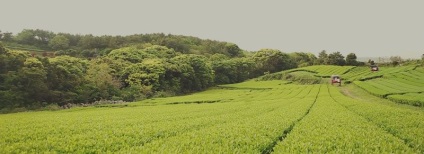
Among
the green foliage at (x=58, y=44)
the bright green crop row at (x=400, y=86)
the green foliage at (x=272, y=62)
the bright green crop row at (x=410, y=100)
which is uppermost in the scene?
the green foliage at (x=58, y=44)

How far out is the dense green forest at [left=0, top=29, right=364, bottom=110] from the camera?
50.9 meters

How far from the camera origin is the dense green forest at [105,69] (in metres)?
50.9

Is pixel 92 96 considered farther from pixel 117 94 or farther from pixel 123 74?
pixel 123 74

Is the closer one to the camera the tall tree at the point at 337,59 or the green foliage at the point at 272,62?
the tall tree at the point at 337,59

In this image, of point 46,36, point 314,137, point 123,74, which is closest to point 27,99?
point 123,74

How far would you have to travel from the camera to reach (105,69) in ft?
227

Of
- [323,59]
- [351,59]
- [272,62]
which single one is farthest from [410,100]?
[272,62]

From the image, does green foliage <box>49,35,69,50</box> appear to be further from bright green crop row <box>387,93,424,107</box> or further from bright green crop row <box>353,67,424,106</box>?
bright green crop row <box>387,93,424,107</box>

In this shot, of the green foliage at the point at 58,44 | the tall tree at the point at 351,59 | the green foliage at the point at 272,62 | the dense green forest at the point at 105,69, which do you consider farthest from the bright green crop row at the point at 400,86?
the green foliage at the point at 58,44

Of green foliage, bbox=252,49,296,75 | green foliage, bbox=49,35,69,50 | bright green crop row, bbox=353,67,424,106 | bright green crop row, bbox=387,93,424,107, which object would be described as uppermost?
green foliage, bbox=49,35,69,50

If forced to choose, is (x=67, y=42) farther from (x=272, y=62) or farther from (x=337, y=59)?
(x=337, y=59)

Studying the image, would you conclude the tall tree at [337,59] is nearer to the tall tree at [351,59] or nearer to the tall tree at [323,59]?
the tall tree at [323,59]

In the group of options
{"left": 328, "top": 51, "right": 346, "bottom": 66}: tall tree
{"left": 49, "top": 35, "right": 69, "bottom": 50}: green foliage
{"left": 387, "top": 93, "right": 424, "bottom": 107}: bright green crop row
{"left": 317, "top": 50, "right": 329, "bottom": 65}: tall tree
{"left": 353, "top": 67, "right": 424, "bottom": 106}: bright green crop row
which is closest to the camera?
{"left": 387, "top": 93, "right": 424, "bottom": 107}: bright green crop row

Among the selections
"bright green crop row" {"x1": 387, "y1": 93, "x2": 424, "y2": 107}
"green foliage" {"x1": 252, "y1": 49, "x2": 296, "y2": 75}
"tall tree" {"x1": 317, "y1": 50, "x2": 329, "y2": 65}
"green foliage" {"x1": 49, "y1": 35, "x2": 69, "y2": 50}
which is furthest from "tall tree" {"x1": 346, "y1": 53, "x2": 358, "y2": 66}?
"green foliage" {"x1": 49, "y1": 35, "x2": 69, "y2": 50}
